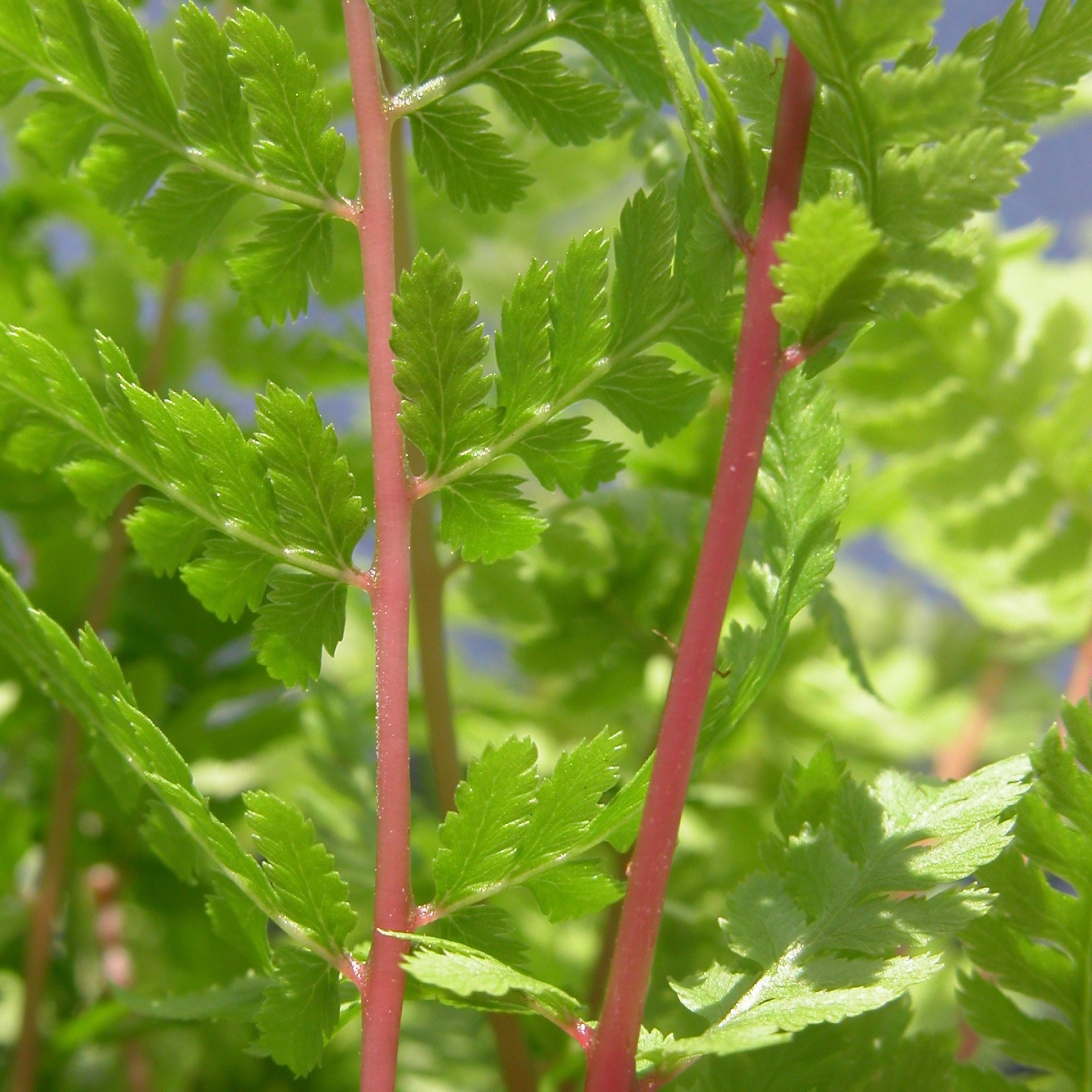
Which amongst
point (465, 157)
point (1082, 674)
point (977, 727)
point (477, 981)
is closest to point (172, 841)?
point (477, 981)

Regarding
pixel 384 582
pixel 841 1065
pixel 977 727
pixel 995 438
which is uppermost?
pixel 995 438

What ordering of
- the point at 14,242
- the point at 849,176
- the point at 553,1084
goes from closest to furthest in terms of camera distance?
the point at 849,176 → the point at 553,1084 → the point at 14,242

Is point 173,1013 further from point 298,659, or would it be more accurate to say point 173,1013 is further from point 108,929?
point 108,929

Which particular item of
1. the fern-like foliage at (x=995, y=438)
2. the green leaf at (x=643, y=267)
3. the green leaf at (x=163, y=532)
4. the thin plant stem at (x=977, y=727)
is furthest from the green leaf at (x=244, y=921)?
the thin plant stem at (x=977, y=727)

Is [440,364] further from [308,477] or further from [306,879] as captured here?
[306,879]

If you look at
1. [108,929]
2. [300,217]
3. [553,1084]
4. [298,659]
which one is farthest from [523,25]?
[108,929]

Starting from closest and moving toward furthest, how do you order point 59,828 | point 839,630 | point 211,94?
point 211,94 < point 839,630 < point 59,828

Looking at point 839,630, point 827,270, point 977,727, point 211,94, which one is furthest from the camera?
point 977,727
